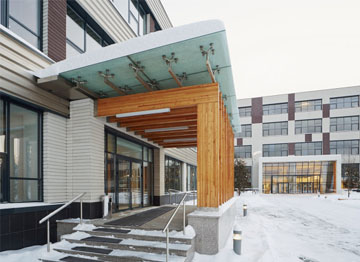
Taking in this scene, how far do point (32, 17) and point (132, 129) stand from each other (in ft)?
16.8

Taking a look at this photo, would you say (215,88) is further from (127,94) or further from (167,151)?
(167,151)

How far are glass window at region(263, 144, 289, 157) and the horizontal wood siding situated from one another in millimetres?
39914

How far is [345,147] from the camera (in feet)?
124

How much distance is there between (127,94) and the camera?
7.84m

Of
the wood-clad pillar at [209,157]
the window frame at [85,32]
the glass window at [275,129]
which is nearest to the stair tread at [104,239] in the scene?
the wood-clad pillar at [209,157]

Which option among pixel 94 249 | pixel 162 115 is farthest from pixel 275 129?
pixel 94 249

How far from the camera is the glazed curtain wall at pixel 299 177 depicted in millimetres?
36531

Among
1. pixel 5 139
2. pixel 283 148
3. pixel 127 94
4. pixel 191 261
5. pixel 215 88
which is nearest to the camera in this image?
pixel 191 261

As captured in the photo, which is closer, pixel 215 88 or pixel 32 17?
pixel 215 88

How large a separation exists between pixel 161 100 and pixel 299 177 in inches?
1489

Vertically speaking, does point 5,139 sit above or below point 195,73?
below

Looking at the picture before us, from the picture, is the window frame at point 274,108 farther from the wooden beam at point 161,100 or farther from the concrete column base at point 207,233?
the concrete column base at point 207,233

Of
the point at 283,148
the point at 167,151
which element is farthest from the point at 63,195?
the point at 283,148

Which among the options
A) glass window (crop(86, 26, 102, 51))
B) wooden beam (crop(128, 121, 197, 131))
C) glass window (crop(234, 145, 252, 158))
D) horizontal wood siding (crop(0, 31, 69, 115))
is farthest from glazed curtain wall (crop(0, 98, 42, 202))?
glass window (crop(234, 145, 252, 158))
